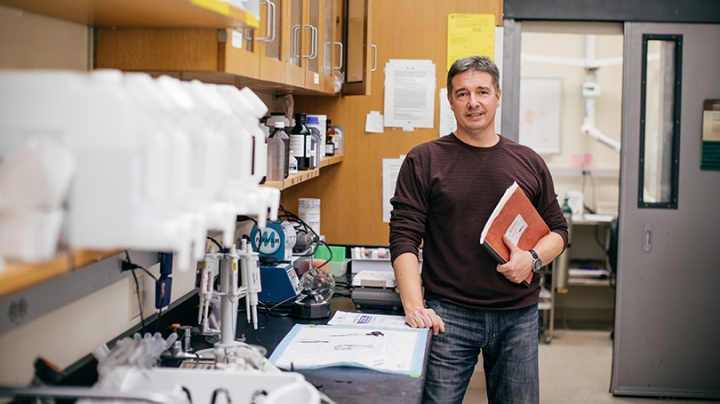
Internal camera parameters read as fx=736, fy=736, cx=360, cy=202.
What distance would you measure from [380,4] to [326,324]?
6.05 feet

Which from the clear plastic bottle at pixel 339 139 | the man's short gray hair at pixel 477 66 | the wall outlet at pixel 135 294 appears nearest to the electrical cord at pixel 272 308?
the wall outlet at pixel 135 294

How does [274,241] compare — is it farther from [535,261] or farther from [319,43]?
[535,261]

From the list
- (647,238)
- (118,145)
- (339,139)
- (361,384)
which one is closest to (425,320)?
(361,384)

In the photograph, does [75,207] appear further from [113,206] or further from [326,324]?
[326,324]

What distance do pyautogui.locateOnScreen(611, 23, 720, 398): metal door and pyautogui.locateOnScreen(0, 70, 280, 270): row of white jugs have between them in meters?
3.26

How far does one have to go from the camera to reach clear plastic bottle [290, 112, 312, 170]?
2535 millimetres

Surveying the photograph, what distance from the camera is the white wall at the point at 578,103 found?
5.50 metres

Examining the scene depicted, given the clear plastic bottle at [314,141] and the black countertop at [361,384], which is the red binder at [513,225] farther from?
the clear plastic bottle at [314,141]

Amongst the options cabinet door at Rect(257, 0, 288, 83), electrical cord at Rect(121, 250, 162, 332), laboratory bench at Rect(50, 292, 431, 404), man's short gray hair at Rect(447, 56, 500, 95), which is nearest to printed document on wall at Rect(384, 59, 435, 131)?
man's short gray hair at Rect(447, 56, 500, 95)

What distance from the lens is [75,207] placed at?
0.85 meters

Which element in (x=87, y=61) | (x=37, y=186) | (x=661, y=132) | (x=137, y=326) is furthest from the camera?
(x=661, y=132)

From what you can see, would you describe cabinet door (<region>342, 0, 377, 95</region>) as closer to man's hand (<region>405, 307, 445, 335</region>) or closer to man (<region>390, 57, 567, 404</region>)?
man (<region>390, 57, 567, 404</region>)

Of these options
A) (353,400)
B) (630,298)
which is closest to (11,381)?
(353,400)

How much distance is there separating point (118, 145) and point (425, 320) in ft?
5.19
